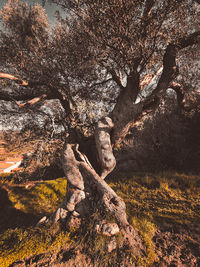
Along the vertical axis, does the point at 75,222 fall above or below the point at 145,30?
below

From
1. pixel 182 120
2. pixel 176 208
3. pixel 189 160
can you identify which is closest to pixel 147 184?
pixel 176 208

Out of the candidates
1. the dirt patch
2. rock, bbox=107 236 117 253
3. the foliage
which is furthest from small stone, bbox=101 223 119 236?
the foliage

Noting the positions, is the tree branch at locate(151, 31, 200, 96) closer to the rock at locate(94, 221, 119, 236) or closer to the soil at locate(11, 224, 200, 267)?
the rock at locate(94, 221, 119, 236)

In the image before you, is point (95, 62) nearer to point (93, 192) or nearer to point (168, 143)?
point (93, 192)

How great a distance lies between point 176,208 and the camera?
5406 millimetres

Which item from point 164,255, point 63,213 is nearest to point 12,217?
point 63,213

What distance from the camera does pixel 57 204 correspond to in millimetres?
6609

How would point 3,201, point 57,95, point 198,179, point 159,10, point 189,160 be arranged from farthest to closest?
point 189,160 → point 198,179 → point 3,201 → point 57,95 → point 159,10

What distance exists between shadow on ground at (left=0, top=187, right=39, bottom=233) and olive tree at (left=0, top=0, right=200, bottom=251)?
2.18 metres

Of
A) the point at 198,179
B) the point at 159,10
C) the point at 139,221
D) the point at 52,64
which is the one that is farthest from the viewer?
the point at 198,179

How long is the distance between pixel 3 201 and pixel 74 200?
5.63 metres

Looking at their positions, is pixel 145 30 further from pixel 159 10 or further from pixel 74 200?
pixel 74 200

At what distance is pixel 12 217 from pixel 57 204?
209 cm

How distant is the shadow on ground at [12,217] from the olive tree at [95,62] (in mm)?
2178
